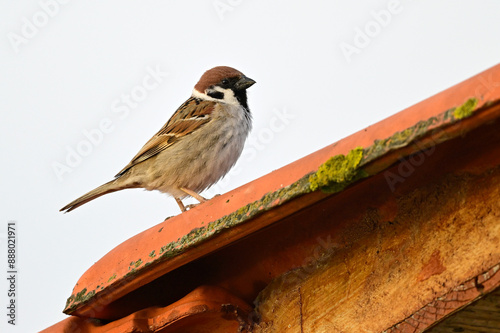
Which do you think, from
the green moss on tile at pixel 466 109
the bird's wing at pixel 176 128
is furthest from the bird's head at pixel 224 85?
the green moss on tile at pixel 466 109

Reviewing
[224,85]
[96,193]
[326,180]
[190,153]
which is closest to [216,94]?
[224,85]

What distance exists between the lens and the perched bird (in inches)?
150

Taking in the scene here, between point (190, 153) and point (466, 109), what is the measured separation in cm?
256

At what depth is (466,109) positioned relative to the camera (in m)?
1.39

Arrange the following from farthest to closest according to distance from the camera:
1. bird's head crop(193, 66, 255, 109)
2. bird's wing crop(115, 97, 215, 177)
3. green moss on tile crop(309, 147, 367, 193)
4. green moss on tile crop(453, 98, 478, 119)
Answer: bird's head crop(193, 66, 255, 109), bird's wing crop(115, 97, 215, 177), green moss on tile crop(309, 147, 367, 193), green moss on tile crop(453, 98, 478, 119)

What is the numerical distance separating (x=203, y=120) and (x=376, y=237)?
2277 mm

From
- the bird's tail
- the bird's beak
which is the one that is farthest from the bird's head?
the bird's tail

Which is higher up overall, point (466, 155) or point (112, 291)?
point (112, 291)

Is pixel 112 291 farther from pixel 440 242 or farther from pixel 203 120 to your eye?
pixel 203 120

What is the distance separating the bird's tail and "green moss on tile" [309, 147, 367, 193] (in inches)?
99.6

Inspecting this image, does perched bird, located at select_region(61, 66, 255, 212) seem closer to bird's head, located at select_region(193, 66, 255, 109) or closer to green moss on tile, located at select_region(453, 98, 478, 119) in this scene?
bird's head, located at select_region(193, 66, 255, 109)

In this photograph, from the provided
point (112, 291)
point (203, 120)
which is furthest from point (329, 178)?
point (203, 120)

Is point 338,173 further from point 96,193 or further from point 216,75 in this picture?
point 216,75

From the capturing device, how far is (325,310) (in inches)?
71.7
